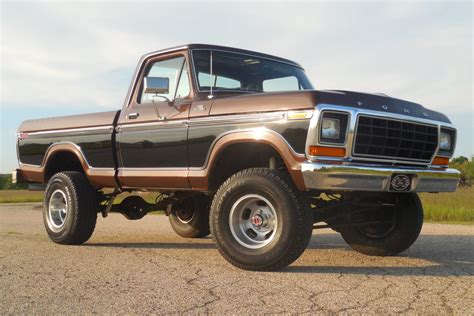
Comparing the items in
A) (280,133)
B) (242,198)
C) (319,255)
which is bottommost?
(319,255)

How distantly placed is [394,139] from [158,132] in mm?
2496

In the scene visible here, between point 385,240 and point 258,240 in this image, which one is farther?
point 385,240

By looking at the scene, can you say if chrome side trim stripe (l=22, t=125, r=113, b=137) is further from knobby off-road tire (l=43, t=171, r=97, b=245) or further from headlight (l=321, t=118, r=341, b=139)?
headlight (l=321, t=118, r=341, b=139)

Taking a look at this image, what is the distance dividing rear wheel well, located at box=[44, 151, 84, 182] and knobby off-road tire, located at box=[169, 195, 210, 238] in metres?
1.49

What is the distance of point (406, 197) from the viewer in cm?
589

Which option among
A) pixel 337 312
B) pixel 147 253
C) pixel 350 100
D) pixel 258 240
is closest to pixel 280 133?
pixel 350 100

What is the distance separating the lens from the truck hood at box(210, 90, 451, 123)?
15.0ft

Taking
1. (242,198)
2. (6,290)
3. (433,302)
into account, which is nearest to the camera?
(433,302)

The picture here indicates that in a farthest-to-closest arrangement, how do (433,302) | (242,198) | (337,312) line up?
(242,198)
(433,302)
(337,312)

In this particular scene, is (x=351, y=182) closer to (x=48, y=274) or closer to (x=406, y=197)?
(x=406, y=197)

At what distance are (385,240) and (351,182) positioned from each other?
1711 mm

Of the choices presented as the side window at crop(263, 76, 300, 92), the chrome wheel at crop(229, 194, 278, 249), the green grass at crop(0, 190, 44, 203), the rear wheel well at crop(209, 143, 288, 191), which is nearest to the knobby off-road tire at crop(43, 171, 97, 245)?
the rear wheel well at crop(209, 143, 288, 191)

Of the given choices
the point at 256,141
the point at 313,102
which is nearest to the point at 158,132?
the point at 256,141

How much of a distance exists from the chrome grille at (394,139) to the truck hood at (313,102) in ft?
0.37
